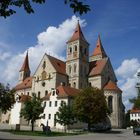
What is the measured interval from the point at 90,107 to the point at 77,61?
99.9 ft

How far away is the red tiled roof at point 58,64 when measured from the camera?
77.9 metres

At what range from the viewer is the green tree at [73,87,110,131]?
163ft

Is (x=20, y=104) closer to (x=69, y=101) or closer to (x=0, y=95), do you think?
(x=69, y=101)

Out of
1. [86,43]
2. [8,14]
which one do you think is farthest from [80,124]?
[8,14]

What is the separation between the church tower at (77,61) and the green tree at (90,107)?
81.6 ft

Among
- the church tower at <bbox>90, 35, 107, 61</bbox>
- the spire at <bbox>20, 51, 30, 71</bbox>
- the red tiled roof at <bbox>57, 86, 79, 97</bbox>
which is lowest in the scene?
the red tiled roof at <bbox>57, 86, 79, 97</bbox>

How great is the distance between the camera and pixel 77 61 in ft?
258

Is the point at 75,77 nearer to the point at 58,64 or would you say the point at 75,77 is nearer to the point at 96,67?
the point at 58,64

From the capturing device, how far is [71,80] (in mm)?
78312

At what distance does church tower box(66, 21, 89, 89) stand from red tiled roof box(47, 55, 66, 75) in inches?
64.4

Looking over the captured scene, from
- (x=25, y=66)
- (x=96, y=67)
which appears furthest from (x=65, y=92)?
(x=25, y=66)

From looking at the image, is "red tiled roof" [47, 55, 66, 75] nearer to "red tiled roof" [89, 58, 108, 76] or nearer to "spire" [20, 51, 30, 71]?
"red tiled roof" [89, 58, 108, 76]

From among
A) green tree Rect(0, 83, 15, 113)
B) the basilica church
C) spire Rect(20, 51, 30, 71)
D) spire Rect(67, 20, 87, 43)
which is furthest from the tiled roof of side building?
spire Rect(20, 51, 30, 71)

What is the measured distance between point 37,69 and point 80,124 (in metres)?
25.4
